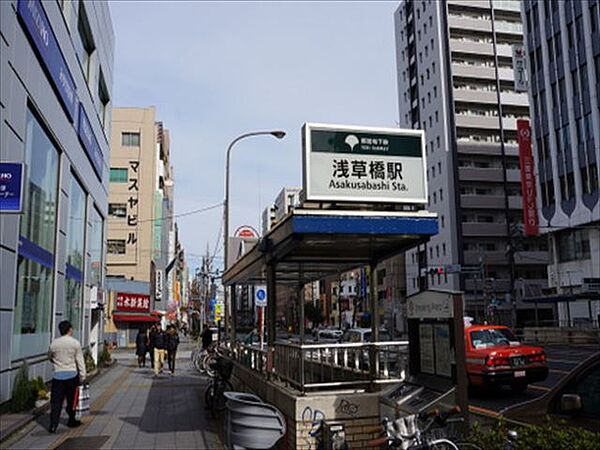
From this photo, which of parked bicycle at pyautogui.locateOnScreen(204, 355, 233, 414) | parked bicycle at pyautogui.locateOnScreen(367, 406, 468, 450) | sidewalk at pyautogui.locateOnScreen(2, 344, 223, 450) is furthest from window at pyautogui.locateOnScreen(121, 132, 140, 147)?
parked bicycle at pyautogui.locateOnScreen(367, 406, 468, 450)

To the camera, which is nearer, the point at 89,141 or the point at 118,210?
the point at 89,141

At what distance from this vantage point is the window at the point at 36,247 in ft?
40.5

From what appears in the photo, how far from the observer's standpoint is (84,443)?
914 centimetres

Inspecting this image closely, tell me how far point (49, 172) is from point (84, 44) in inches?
297

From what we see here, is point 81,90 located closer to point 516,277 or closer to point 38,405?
point 38,405

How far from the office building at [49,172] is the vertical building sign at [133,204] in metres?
26.9

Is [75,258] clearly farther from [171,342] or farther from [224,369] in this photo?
[224,369]

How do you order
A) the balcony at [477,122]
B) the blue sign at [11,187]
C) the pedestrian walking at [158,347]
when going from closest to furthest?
1. the blue sign at [11,187]
2. the pedestrian walking at [158,347]
3. the balcony at [477,122]

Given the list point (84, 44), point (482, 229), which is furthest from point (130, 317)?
point (482, 229)

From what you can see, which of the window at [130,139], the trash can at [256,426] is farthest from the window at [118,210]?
the trash can at [256,426]

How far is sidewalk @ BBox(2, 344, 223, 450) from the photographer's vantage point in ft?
29.9

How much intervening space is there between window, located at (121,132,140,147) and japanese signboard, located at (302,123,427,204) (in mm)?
47779

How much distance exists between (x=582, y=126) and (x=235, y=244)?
31771mm

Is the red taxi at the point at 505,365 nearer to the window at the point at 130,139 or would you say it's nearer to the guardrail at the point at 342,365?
the guardrail at the point at 342,365
